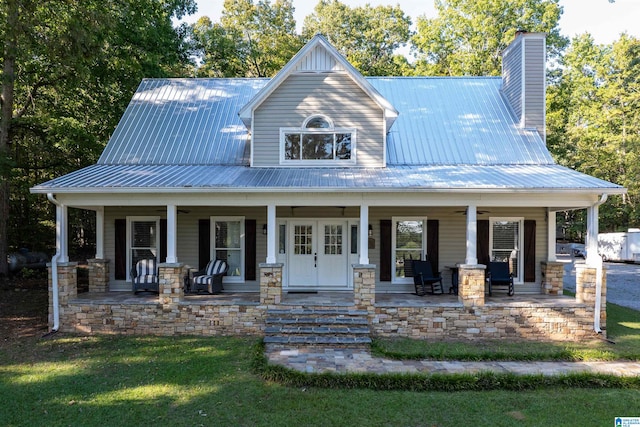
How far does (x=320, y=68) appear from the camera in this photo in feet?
34.2

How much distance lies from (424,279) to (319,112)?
497cm

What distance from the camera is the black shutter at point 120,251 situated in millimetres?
10891

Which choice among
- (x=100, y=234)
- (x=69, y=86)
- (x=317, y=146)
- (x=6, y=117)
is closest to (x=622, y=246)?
(x=317, y=146)

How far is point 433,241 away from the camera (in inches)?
424

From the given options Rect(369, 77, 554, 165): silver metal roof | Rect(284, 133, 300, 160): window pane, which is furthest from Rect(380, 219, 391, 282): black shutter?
Rect(284, 133, 300, 160): window pane

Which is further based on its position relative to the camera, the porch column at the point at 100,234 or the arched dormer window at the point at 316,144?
the porch column at the point at 100,234

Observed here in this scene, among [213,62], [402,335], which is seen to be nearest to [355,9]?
[213,62]

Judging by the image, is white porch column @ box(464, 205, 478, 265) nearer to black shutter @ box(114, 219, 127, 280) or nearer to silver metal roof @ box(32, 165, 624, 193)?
silver metal roof @ box(32, 165, 624, 193)

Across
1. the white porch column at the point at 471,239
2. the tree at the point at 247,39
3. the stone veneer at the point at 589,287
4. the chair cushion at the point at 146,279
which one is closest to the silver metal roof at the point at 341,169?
the white porch column at the point at 471,239

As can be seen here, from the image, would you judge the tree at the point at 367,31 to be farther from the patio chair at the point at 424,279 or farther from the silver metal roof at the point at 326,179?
the patio chair at the point at 424,279

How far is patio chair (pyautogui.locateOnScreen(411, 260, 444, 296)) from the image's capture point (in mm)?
9977

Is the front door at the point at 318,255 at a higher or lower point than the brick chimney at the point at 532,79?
lower

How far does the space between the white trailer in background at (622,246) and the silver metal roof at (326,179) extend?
18.8 metres

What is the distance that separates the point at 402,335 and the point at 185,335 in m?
4.57
